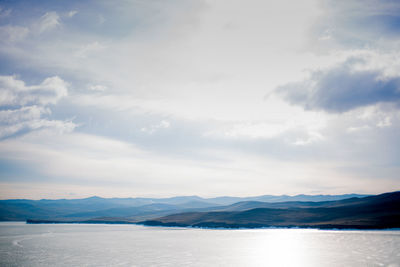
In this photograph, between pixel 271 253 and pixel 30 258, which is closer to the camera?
pixel 30 258

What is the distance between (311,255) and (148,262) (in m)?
30.5

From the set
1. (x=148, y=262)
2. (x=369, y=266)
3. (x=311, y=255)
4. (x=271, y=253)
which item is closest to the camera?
(x=369, y=266)

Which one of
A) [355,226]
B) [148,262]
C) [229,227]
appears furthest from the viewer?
[229,227]

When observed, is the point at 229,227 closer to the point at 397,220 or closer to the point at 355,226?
the point at 355,226

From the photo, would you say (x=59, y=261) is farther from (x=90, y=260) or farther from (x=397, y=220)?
(x=397, y=220)

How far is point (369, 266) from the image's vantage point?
145ft

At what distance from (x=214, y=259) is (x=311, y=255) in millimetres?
18877

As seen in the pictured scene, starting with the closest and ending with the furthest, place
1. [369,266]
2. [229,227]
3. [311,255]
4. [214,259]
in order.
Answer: [369,266] → [214,259] → [311,255] → [229,227]

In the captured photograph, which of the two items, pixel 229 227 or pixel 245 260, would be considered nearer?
pixel 245 260

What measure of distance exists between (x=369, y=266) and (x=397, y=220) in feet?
420

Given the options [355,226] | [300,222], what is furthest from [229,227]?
[355,226]

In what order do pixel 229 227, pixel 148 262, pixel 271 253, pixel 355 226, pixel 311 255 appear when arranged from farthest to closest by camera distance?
pixel 229 227 < pixel 355 226 < pixel 271 253 < pixel 311 255 < pixel 148 262

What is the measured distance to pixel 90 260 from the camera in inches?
2098

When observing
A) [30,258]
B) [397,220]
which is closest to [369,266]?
[30,258]
